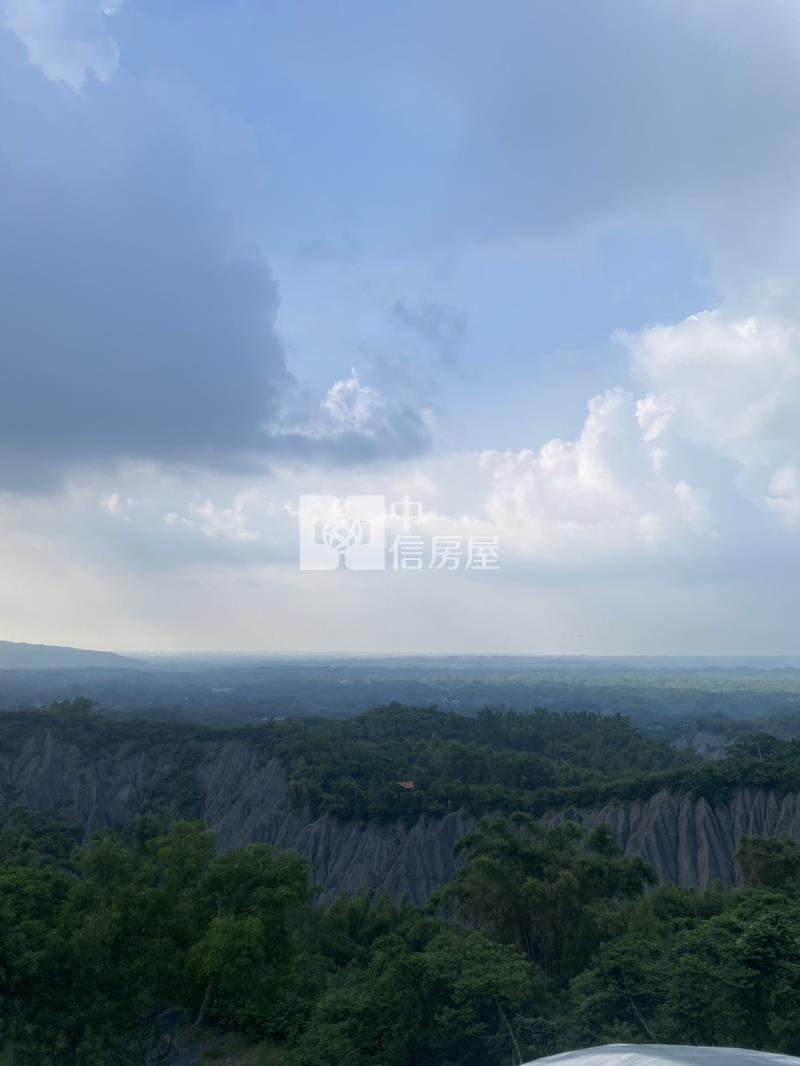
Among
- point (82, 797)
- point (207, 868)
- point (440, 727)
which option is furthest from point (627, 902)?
point (440, 727)

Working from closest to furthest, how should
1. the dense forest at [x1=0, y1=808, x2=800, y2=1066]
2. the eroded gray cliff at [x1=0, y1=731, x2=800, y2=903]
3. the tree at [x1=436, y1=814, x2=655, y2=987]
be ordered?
the dense forest at [x1=0, y1=808, x2=800, y2=1066], the tree at [x1=436, y1=814, x2=655, y2=987], the eroded gray cliff at [x1=0, y1=731, x2=800, y2=903]

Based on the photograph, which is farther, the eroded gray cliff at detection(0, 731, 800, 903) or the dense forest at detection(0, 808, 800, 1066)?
the eroded gray cliff at detection(0, 731, 800, 903)

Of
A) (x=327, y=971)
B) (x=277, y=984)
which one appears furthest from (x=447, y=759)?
(x=277, y=984)

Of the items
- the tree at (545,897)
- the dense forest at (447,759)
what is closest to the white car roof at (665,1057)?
the tree at (545,897)

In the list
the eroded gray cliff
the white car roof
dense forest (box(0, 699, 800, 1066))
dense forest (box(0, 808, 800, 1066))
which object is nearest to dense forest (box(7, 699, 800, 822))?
the eroded gray cliff

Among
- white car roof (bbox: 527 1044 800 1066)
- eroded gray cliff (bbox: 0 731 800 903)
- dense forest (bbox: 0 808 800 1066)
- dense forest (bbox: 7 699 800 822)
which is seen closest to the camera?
white car roof (bbox: 527 1044 800 1066)

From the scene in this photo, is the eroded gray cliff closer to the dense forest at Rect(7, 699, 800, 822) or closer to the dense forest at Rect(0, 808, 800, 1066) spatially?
the dense forest at Rect(7, 699, 800, 822)

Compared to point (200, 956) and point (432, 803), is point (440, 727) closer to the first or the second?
point (432, 803)

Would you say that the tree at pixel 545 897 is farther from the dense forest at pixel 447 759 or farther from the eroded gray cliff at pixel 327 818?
the dense forest at pixel 447 759

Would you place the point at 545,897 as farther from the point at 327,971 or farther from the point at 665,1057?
the point at 665,1057
